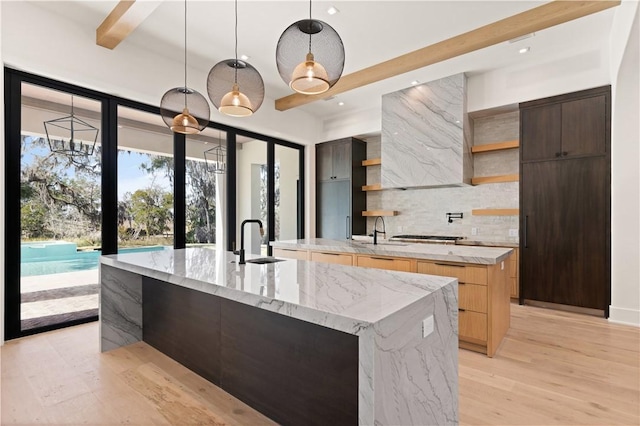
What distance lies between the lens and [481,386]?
2.28 meters

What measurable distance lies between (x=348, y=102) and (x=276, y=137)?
1434 mm

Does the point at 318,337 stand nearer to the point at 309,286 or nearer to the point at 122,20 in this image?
the point at 309,286

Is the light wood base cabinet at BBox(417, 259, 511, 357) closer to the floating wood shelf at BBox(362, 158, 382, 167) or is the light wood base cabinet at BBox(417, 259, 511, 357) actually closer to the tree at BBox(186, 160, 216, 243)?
the tree at BBox(186, 160, 216, 243)

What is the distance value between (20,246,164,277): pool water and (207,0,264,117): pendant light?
90.8 inches

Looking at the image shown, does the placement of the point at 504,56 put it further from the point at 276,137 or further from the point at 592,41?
the point at 276,137

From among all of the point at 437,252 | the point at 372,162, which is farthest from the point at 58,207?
the point at 372,162

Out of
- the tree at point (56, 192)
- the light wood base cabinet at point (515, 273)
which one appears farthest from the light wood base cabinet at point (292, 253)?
the light wood base cabinet at point (515, 273)

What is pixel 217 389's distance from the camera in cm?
222

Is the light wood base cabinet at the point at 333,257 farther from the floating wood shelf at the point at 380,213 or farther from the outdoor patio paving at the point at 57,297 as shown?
the outdoor patio paving at the point at 57,297

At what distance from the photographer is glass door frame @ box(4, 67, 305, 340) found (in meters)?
3.15

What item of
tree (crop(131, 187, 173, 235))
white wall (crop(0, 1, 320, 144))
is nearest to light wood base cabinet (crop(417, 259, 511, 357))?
tree (crop(131, 187, 173, 235))

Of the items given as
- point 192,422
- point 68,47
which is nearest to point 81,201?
point 68,47

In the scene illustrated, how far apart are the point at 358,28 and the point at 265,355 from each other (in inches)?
133

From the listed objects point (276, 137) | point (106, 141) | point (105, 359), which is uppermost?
point (276, 137)
